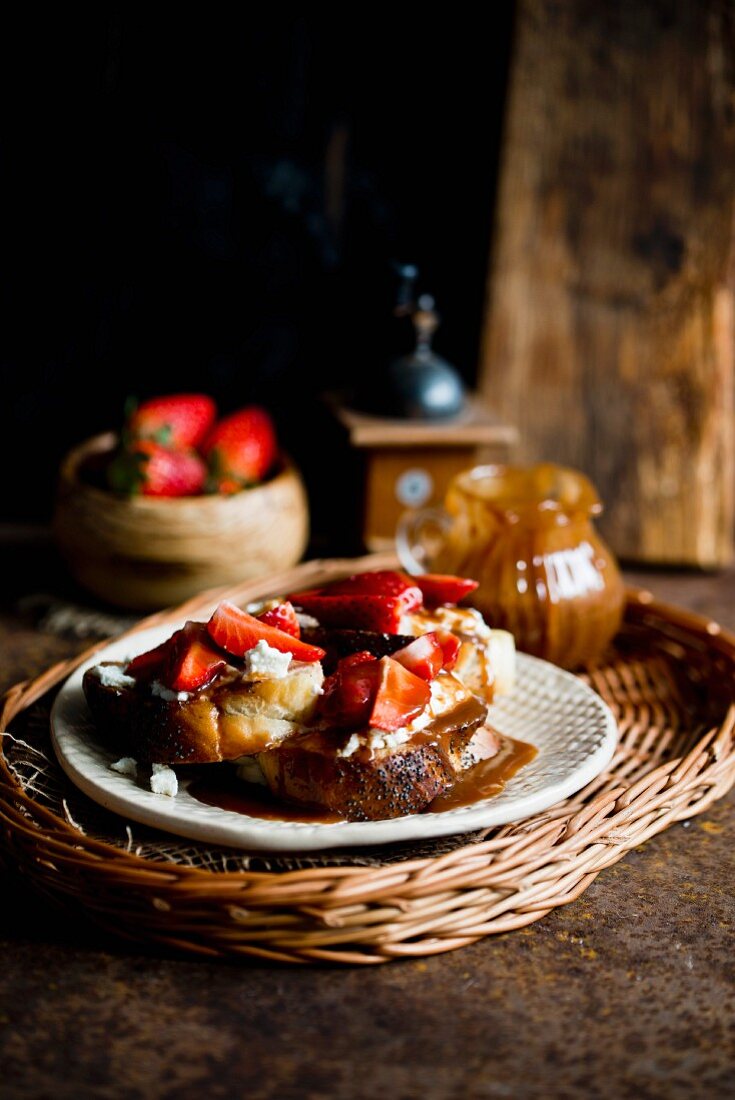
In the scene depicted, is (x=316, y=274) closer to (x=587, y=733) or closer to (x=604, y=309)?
(x=604, y=309)

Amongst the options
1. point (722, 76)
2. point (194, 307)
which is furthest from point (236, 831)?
point (722, 76)

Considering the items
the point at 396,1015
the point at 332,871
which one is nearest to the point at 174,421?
the point at 332,871

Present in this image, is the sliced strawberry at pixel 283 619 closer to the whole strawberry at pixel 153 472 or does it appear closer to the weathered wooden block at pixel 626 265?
the whole strawberry at pixel 153 472

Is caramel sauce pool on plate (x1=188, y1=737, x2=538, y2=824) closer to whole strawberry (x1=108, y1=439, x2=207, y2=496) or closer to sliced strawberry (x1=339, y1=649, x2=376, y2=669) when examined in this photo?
sliced strawberry (x1=339, y1=649, x2=376, y2=669)

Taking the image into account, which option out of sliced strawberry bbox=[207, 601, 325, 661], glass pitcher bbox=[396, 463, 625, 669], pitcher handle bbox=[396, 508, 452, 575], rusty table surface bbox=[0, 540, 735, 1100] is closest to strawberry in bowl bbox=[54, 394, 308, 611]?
pitcher handle bbox=[396, 508, 452, 575]

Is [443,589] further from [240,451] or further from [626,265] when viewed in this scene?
[626,265]
